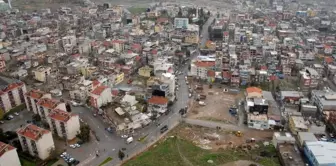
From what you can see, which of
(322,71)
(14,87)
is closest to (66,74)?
(14,87)

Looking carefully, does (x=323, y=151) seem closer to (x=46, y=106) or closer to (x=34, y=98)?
(x=46, y=106)

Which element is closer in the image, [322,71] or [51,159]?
[51,159]

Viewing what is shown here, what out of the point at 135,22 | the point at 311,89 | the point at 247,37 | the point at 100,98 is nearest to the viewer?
the point at 100,98

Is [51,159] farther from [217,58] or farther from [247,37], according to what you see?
[247,37]

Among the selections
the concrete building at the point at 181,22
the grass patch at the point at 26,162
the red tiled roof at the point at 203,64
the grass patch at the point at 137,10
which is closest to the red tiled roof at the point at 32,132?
the grass patch at the point at 26,162

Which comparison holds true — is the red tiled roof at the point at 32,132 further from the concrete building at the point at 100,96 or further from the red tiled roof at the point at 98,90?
the red tiled roof at the point at 98,90
